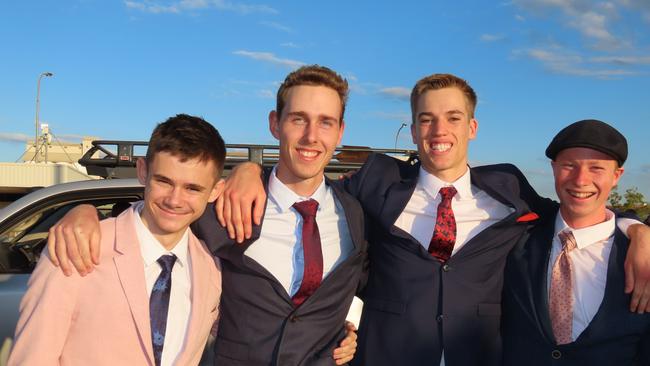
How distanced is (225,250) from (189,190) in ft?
1.27

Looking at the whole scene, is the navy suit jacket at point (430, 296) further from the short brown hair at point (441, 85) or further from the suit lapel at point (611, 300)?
the short brown hair at point (441, 85)

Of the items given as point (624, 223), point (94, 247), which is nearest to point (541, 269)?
point (624, 223)

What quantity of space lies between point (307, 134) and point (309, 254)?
60cm

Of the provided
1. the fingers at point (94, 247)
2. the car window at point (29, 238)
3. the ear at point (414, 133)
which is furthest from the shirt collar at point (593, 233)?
the car window at point (29, 238)

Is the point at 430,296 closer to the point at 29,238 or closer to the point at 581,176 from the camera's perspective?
the point at 581,176

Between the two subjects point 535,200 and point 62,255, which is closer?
point 62,255

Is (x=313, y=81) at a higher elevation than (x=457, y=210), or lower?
higher

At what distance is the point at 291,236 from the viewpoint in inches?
118

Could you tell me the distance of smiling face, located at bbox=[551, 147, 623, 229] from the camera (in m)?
2.97

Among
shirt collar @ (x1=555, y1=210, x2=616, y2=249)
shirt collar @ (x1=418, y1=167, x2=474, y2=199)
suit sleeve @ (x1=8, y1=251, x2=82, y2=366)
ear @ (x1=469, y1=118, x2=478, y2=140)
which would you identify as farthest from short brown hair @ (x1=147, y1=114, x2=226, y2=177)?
shirt collar @ (x1=555, y1=210, x2=616, y2=249)

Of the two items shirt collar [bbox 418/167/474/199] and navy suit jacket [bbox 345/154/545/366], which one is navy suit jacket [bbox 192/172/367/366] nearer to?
navy suit jacket [bbox 345/154/545/366]

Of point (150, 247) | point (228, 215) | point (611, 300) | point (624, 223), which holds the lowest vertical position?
point (611, 300)

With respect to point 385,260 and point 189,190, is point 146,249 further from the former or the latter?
point 385,260

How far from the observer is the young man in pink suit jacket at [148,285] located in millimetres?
2236
